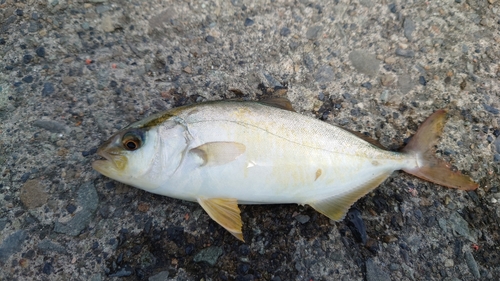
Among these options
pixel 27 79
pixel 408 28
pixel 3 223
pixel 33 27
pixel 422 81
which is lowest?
pixel 3 223

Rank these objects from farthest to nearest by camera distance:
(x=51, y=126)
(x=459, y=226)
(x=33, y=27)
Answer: (x=33, y=27) → (x=51, y=126) → (x=459, y=226)

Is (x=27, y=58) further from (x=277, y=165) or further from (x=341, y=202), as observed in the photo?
(x=341, y=202)

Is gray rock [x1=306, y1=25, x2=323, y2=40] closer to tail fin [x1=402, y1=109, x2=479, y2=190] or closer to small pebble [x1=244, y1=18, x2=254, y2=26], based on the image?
small pebble [x1=244, y1=18, x2=254, y2=26]

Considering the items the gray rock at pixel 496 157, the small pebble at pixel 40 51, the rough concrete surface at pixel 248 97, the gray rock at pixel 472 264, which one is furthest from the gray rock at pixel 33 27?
the gray rock at pixel 496 157

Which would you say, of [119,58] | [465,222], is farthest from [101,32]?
[465,222]

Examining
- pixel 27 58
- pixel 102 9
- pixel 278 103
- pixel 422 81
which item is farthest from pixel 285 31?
pixel 27 58

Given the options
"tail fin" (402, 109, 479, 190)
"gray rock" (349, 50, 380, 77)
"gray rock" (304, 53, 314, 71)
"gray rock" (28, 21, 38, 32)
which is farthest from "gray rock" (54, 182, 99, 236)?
"gray rock" (349, 50, 380, 77)

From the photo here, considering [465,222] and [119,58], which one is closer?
[465,222]

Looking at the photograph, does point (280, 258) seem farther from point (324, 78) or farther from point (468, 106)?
point (468, 106)
